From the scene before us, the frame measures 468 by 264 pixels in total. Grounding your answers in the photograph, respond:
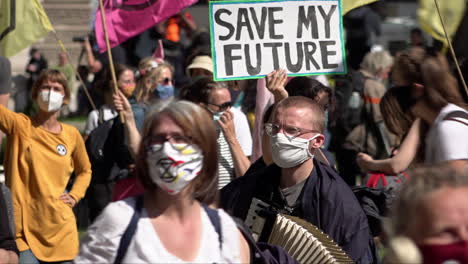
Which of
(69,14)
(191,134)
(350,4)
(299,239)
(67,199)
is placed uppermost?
(69,14)

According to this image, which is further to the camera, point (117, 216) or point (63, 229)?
point (63, 229)

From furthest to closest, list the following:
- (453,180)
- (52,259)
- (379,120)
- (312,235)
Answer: (379,120), (52,259), (312,235), (453,180)

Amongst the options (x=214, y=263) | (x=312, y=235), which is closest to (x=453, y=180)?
(x=214, y=263)

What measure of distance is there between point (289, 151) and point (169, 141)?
180cm

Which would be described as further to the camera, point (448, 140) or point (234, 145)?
point (234, 145)

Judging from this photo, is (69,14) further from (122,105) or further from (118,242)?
(118,242)

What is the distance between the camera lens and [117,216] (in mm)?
3688

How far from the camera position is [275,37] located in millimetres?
7500

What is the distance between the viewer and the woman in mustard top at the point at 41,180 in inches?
287

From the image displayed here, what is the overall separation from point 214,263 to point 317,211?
1.67 metres

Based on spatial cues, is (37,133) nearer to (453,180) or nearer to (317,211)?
(317,211)

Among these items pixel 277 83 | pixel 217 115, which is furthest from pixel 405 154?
pixel 217 115

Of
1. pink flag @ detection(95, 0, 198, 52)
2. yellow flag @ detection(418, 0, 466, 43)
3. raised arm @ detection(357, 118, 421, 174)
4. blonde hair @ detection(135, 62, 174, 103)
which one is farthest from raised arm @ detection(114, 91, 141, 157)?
yellow flag @ detection(418, 0, 466, 43)

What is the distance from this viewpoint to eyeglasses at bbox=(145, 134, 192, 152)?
384cm
